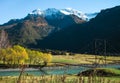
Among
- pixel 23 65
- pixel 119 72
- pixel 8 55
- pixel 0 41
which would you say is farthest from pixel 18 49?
pixel 23 65

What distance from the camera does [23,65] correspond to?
648 centimetres

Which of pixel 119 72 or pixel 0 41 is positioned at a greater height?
pixel 0 41

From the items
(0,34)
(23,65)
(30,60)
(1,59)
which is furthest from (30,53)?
(23,65)

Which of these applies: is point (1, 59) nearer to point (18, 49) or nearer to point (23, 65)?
point (18, 49)

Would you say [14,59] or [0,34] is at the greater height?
[0,34]

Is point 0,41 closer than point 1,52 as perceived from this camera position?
No

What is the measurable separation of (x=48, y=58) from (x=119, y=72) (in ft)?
307

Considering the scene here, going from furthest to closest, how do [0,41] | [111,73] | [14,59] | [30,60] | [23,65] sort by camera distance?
[0,41] → [30,60] → [14,59] → [111,73] → [23,65]

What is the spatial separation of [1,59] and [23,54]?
11362 mm

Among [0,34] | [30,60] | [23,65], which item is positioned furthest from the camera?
[0,34]

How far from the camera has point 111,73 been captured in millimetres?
52781

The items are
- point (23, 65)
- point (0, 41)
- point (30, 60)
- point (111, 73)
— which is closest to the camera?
point (23, 65)

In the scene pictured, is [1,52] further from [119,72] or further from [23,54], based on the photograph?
[119,72]

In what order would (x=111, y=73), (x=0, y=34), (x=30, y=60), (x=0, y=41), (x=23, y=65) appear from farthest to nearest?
1. (x=0, y=34)
2. (x=0, y=41)
3. (x=30, y=60)
4. (x=111, y=73)
5. (x=23, y=65)
